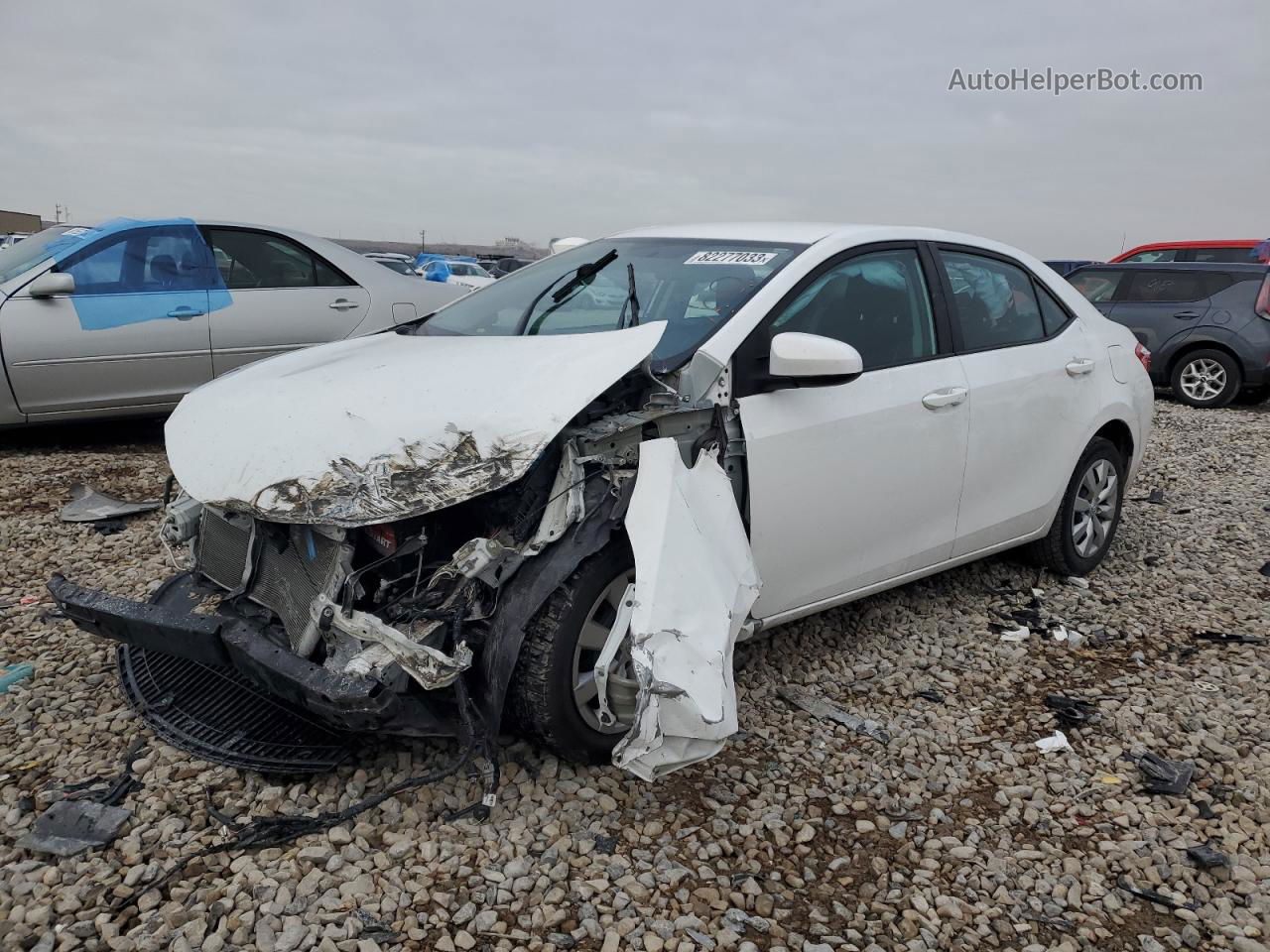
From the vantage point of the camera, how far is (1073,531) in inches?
176

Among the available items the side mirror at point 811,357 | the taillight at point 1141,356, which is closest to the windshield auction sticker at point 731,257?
the side mirror at point 811,357

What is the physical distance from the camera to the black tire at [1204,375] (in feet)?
33.9

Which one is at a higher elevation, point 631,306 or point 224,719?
point 631,306

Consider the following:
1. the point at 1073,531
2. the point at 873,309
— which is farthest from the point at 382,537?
the point at 1073,531

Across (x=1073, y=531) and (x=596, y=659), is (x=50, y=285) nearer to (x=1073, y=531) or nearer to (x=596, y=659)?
A: (x=596, y=659)

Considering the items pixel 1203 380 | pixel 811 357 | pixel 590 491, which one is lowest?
pixel 1203 380

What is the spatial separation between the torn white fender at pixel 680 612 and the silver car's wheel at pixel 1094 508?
2.47 meters

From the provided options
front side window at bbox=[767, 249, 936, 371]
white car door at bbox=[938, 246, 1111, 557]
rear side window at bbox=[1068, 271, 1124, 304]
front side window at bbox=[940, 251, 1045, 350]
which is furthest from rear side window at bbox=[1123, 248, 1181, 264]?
front side window at bbox=[767, 249, 936, 371]

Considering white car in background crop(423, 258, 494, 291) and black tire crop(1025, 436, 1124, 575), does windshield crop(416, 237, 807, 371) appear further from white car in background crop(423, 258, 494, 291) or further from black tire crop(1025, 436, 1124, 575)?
white car in background crop(423, 258, 494, 291)

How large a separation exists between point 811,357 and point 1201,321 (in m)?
9.54

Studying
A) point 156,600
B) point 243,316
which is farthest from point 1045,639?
point 243,316

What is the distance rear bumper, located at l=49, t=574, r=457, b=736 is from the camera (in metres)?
2.36

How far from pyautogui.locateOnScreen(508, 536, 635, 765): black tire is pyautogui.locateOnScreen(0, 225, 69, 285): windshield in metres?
5.35

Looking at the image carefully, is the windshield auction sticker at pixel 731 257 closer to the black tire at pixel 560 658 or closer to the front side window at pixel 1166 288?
the black tire at pixel 560 658
